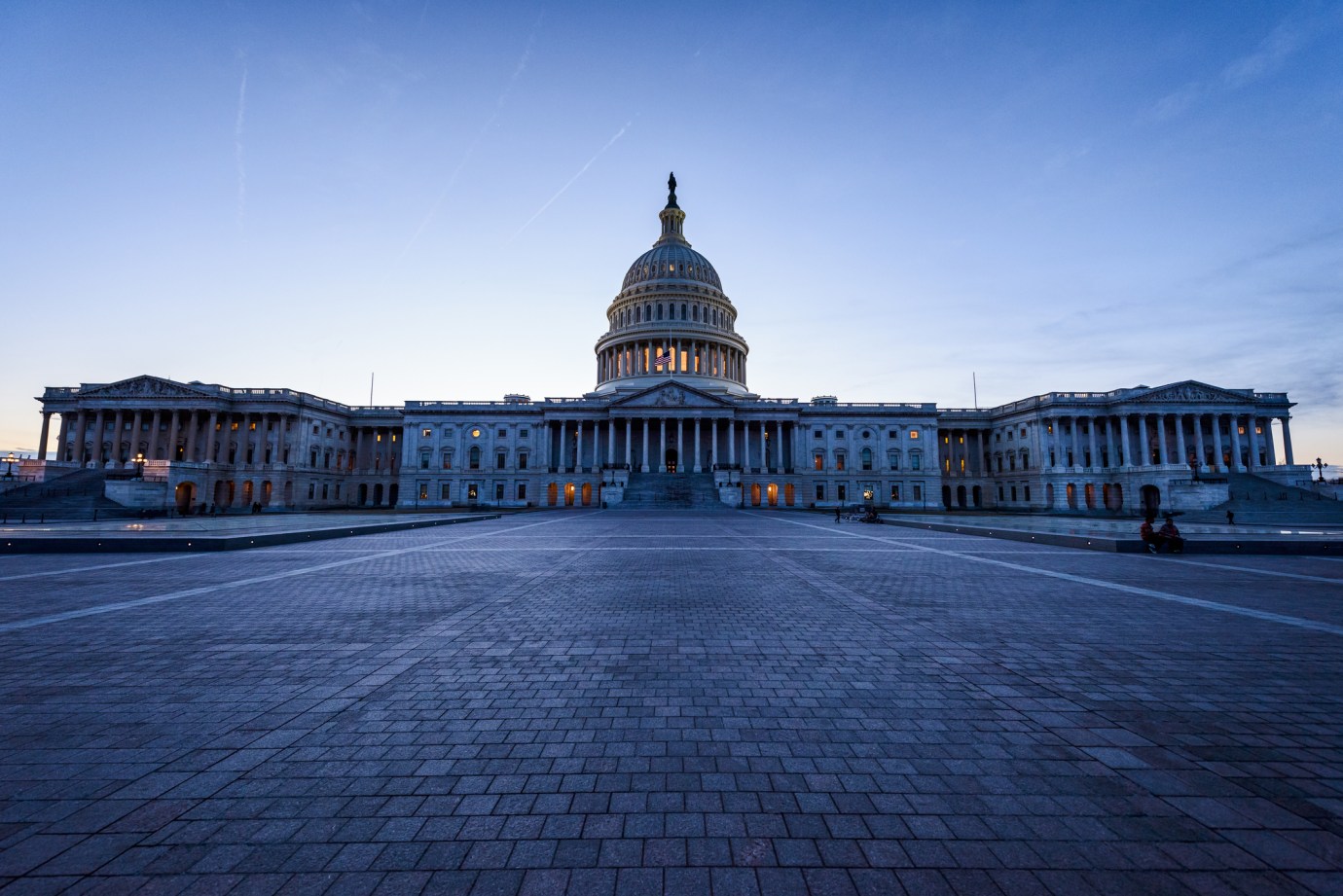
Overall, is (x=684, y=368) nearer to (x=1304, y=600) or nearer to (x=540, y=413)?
(x=540, y=413)

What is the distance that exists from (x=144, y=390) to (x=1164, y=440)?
124 metres

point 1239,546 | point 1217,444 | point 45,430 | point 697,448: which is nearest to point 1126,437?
point 1217,444

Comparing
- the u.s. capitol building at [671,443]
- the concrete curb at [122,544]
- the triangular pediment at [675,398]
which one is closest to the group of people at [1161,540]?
the concrete curb at [122,544]

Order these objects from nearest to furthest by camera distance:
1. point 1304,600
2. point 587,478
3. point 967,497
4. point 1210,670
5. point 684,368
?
point 1210,670 < point 1304,600 < point 587,478 < point 967,497 < point 684,368

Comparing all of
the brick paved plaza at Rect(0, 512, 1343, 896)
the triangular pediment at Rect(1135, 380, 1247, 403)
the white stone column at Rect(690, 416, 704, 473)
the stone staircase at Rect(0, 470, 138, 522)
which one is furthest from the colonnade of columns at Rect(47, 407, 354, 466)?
the triangular pediment at Rect(1135, 380, 1247, 403)

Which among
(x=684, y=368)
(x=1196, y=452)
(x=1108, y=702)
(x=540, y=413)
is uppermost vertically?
(x=684, y=368)

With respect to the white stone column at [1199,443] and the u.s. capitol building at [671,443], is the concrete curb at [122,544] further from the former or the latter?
the white stone column at [1199,443]

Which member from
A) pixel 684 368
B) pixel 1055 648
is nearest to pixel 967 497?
pixel 684 368

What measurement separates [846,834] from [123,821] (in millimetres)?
4086

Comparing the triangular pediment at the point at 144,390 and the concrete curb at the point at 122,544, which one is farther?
the triangular pediment at the point at 144,390

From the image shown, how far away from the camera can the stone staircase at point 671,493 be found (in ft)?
205

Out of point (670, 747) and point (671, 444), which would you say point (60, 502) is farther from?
point (671, 444)

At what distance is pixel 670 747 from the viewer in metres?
4.28

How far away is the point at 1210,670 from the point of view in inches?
239
